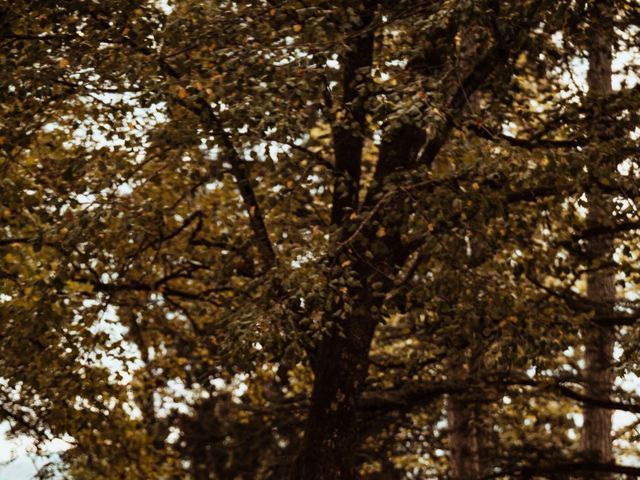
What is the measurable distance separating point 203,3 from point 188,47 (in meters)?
0.54

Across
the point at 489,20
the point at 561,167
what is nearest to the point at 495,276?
the point at 561,167

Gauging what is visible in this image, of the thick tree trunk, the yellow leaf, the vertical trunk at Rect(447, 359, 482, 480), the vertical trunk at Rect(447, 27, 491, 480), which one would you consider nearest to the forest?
the thick tree trunk

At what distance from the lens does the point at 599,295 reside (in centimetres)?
1398

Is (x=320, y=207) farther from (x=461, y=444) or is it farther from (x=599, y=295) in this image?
(x=461, y=444)

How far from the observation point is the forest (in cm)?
838

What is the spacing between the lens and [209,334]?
1072 cm

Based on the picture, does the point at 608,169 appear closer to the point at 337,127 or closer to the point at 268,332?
the point at 337,127

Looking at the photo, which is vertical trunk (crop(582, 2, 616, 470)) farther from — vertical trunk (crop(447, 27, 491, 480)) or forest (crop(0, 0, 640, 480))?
vertical trunk (crop(447, 27, 491, 480))

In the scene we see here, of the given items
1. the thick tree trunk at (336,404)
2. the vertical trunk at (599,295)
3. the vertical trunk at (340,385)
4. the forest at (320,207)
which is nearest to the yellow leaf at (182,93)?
the forest at (320,207)

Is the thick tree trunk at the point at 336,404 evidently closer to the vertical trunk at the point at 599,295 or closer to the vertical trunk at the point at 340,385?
the vertical trunk at the point at 340,385

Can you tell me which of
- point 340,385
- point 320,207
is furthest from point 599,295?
point 340,385

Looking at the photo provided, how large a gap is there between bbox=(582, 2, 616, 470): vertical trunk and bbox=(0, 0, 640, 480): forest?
81 mm

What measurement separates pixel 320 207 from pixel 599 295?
14.8 ft

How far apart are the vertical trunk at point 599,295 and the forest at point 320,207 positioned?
81mm
